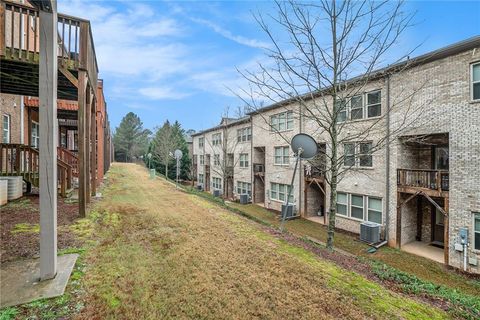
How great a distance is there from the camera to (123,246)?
4434 mm

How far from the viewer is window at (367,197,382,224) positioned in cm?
1248

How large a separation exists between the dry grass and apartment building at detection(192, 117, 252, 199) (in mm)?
14773

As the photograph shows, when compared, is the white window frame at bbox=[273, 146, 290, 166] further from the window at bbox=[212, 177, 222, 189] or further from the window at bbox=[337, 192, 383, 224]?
the window at bbox=[212, 177, 222, 189]

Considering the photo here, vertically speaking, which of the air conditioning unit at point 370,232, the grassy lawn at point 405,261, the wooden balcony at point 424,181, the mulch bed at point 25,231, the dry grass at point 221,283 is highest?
the wooden balcony at point 424,181

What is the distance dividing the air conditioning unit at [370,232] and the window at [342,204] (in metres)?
2.03

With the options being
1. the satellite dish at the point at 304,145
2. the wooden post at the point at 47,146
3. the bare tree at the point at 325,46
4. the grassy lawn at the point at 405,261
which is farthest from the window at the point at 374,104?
the wooden post at the point at 47,146

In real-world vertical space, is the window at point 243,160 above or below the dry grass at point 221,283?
above

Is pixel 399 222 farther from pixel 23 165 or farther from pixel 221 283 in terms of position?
pixel 23 165

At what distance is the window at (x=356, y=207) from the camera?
13477mm

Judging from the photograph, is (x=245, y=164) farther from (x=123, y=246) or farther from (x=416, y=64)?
(x=123, y=246)

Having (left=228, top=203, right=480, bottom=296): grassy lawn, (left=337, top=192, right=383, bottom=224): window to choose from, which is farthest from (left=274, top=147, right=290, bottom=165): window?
(left=228, top=203, right=480, bottom=296): grassy lawn

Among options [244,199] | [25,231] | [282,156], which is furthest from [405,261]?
[244,199]

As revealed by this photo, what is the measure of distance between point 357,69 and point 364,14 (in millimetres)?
1194

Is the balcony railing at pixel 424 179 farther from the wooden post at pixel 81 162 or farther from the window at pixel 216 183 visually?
the window at pixel 216 183
